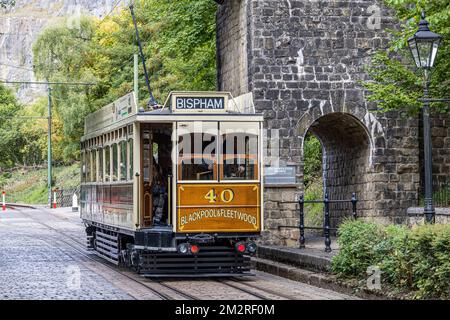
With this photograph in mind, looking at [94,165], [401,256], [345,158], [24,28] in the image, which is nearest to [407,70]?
[345,158]

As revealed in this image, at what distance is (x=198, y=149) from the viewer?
58.2ft

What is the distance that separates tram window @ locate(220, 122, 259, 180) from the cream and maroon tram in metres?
0.02

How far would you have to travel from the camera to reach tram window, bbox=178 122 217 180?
58.0ft

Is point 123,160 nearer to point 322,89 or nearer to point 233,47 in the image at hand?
point 322,89

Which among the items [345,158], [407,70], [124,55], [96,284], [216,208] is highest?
[124,55]

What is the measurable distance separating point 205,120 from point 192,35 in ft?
50.0

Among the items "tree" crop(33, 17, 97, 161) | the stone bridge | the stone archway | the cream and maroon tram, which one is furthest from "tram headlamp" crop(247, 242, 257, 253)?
"tree" crop(33, 17, 97, 161)

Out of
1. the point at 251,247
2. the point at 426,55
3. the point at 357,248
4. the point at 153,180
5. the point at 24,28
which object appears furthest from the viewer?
the point at 24,28

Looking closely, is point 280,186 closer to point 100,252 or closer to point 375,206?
point 375,206

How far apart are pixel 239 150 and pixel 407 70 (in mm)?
6477

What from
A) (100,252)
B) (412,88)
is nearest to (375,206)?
(412,88)

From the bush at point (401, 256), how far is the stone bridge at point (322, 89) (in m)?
7.80

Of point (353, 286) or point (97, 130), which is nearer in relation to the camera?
point (353, 286)

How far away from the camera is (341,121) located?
82.2 feet
